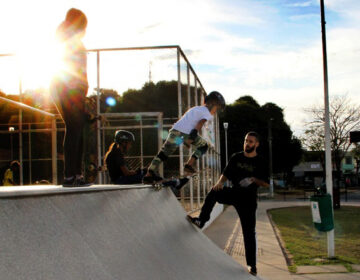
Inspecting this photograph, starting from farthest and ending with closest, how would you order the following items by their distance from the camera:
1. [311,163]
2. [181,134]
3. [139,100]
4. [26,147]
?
[311,163] < [139,100] < [26,147] < [181,134]

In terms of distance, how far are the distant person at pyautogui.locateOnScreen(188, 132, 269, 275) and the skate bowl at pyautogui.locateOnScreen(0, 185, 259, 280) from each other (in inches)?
26.4

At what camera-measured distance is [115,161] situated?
6.80 meters

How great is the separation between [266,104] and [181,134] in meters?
59.6

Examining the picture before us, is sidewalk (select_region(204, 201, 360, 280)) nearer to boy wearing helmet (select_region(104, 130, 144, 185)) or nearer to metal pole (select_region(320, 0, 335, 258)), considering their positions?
metal pole (select_region(320, 0, 335, 258))

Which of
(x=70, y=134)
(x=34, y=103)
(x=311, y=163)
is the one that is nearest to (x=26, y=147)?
(x=34, y=103)

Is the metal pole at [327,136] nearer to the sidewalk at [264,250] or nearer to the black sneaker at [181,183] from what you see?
the sidewalk at [264,250]

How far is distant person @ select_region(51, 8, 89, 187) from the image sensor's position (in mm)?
4340

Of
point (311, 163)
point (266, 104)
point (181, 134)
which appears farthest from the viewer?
point (311, 163)

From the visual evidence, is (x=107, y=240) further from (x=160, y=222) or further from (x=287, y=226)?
(x=287, y=226)

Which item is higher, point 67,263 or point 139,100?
point 139,100

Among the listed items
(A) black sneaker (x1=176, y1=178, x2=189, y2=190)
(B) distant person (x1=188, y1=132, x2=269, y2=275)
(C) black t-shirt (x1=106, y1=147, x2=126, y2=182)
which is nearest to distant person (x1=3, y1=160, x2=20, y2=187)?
(C) black t-shirt (x1=106, y1=147, x2=126, y2=182)

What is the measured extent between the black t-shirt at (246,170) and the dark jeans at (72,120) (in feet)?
7.16

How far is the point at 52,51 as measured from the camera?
4.43 meters

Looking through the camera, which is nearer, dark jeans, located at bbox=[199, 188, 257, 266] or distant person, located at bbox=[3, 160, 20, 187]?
dark jeans, located at bbox=[199, 188, 257, 266]
